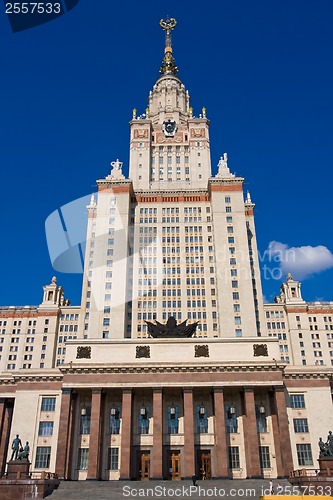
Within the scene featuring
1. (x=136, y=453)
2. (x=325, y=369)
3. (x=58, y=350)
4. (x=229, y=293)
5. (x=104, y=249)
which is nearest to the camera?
(x=136, y=453)

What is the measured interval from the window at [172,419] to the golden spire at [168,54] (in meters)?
102

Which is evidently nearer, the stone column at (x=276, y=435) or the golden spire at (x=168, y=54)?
the stone column at (x=276, y=435)

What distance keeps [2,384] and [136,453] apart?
1979cm

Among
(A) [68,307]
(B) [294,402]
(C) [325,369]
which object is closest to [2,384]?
(B) [294,402]

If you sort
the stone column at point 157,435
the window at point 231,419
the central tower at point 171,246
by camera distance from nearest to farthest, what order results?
the stone column at point 157,435 → the window at point 231,419 → the central tower at point 171,246

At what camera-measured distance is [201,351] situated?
53.6 m

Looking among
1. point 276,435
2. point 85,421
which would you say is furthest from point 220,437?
point 85,421

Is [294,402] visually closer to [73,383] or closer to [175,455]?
[175,455]

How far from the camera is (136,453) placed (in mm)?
50250

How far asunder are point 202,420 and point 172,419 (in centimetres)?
338

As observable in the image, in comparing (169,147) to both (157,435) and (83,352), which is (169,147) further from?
(157,435)

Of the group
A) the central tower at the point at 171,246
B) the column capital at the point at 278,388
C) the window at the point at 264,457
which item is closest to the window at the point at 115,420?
the window at the point at 264,457

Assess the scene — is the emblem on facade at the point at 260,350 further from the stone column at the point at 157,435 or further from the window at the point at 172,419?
the stone column at the point at 157,435

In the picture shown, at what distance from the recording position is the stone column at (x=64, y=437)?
47.7m
